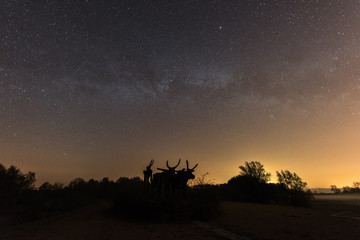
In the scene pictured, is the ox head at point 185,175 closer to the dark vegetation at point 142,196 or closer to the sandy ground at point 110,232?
the dark vegetation at point 142,196

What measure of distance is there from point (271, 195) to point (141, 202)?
2224cm

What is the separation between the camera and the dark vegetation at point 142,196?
13414 mm

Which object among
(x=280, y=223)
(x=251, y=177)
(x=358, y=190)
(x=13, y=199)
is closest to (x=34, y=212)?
(x=13, y=199)

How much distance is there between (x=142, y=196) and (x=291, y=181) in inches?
1030

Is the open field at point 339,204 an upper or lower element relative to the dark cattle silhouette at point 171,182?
lower

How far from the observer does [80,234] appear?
31.6 ft

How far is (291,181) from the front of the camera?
3130 cm

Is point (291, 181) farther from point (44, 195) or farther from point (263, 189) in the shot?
point (44, 195)

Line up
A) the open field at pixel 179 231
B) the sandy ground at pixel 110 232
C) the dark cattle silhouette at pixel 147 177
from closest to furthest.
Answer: the open field at pixel 179 231
the sandy ground at pixel 110 232
the dark cattle silhouette at pixel 147 177

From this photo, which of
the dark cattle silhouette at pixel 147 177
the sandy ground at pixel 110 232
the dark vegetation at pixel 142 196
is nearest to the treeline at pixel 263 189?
the dark vegetation at pixel 142 196

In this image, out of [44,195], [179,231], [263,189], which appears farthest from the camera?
[44,195]

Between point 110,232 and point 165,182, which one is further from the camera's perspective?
point 165,182

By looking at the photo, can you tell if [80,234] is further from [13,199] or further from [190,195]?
[13,199]

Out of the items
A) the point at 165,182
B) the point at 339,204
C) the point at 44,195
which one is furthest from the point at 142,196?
the point at 339,204
